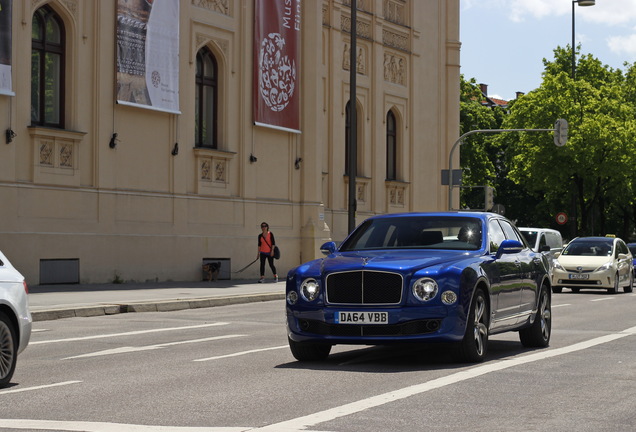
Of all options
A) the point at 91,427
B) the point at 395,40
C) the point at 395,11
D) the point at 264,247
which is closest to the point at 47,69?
the point at 264,247

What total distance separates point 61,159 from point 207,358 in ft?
52.8

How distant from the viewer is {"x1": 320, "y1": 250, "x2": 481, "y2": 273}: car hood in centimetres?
1170

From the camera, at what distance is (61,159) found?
2802 centimetres

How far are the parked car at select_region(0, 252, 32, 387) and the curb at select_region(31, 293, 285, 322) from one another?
28.7 feet

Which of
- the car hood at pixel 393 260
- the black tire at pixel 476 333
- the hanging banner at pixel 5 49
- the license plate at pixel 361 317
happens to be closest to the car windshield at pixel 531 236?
the hanging banner at pixel 5 49

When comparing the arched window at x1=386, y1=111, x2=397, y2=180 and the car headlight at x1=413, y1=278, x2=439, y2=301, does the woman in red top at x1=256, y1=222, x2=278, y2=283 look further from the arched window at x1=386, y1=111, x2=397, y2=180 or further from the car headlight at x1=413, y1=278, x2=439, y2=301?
the car headlight at x1=413, y1=278, x2=439, y2=301

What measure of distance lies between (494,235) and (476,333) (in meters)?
1.86

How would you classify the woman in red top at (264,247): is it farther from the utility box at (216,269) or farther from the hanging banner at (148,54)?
the hanging banner at (148,54)

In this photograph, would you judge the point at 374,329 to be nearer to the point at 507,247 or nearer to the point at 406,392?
the point at 406,392

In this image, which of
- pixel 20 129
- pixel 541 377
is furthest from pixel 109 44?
pixel 541 377

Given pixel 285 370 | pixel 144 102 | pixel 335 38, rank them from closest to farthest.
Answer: pixel 285 370, pixel 144 102, pixel 335 38

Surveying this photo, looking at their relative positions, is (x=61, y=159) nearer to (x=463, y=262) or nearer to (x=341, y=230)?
(x=341, y=230)

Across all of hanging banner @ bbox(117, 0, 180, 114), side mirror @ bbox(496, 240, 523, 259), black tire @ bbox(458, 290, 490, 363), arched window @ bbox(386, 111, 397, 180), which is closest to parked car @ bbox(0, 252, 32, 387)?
black tire @ bbox(458, 290, 490, 363)

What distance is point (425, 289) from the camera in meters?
11.5
